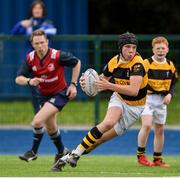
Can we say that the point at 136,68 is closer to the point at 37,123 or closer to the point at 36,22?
the point at 37,123

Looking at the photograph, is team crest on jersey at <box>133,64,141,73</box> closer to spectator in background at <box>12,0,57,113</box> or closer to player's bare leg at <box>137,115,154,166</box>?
player's bare leg at <box>137,115,154,166</box>

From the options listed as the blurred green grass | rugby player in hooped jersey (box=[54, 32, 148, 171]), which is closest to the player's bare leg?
→ rugby player in hooped jersey (box=[54, 32, 148, 171])

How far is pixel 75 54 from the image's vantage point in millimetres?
19000

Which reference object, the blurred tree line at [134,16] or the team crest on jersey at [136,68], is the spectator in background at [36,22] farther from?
the blurred tree line at [134,16]

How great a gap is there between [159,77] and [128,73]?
1.39m

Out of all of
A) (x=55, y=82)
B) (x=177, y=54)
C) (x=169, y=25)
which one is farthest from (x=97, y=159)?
(x=169, y=25)

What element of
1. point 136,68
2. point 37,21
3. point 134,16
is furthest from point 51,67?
point 134,16

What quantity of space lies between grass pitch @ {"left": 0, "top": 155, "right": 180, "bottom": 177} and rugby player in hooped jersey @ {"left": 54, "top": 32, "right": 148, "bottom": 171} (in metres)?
0.34

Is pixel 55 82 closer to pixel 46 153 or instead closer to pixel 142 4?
pixel 46 153

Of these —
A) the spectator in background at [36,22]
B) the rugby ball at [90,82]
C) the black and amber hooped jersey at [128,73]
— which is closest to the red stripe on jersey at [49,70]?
the black and amber hooped jersey at [128,73]

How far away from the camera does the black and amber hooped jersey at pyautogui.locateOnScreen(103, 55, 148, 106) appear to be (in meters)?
12.7

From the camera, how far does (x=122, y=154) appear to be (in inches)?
701

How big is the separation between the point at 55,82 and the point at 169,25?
16666 mm

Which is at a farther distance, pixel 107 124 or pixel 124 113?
pixel 124 113
